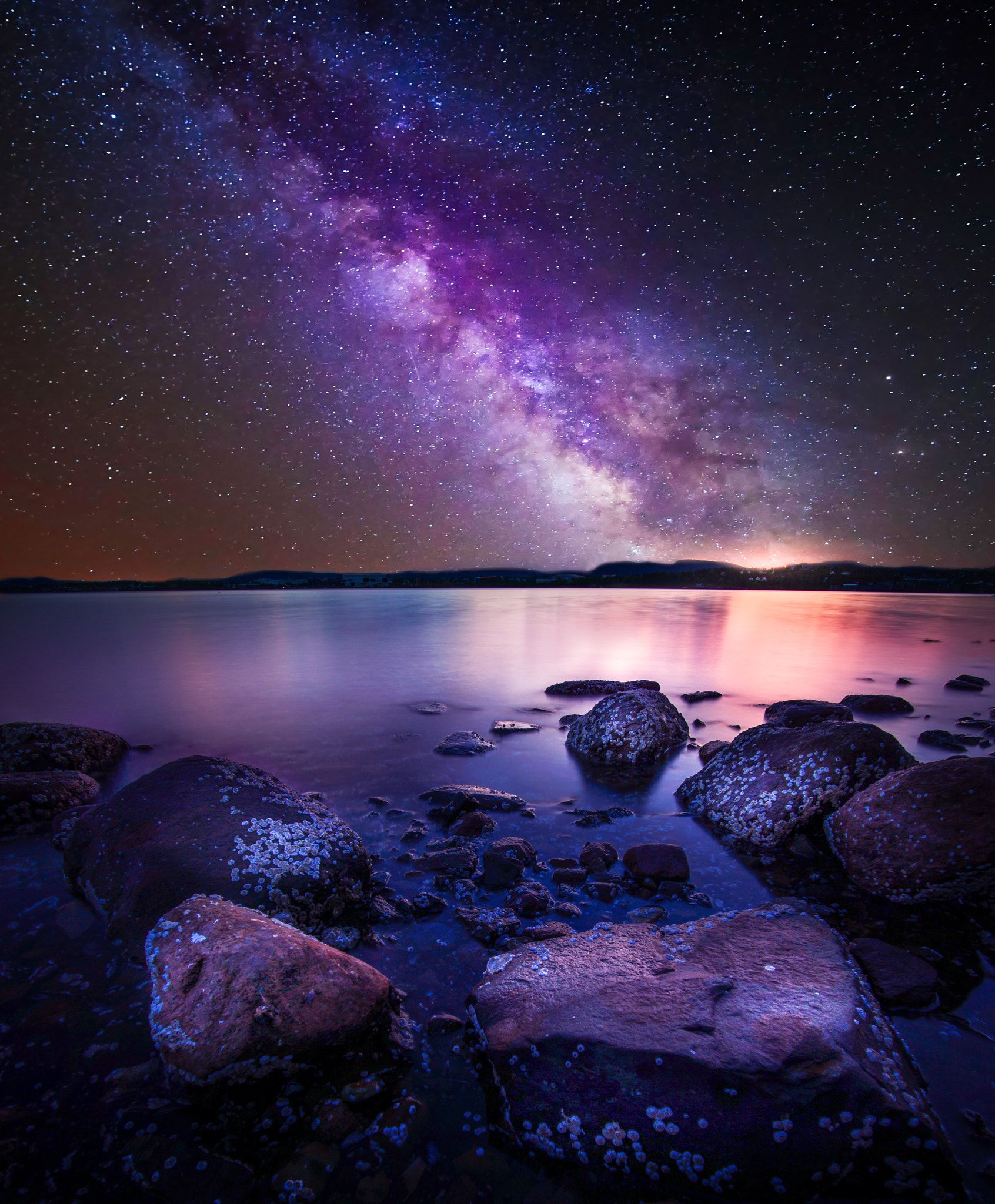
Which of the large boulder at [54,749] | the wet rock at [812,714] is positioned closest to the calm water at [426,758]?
the large boulder at [54,749]

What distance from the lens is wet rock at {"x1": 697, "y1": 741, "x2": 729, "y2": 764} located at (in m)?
7.14

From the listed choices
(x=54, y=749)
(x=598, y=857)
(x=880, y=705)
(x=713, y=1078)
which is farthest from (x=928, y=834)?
(x=54, y=749)

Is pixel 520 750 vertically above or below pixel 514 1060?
below

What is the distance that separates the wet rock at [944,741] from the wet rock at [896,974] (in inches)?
236

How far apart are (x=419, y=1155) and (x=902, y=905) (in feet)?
12.4

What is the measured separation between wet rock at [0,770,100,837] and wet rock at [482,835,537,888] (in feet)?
14.8

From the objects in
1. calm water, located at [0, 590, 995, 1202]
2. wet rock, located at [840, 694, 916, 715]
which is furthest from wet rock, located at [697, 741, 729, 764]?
wet rock, located at [840, 694, 916, 715]

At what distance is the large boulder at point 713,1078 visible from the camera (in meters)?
1.94

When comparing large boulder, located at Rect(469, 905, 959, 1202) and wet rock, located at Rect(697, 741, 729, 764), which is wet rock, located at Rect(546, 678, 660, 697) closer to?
wet rock, located at Rect(697, 741, 729, 764)

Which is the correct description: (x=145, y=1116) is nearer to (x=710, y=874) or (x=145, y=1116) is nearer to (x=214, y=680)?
(x=710, y=874)

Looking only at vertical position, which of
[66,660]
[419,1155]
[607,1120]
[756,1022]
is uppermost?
[756,1022]

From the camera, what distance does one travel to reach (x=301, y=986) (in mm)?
2467

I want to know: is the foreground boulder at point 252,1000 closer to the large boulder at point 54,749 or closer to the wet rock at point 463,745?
the wet rock at point 463,745

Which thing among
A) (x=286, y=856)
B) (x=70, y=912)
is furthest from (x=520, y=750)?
(x=70, y=912)
